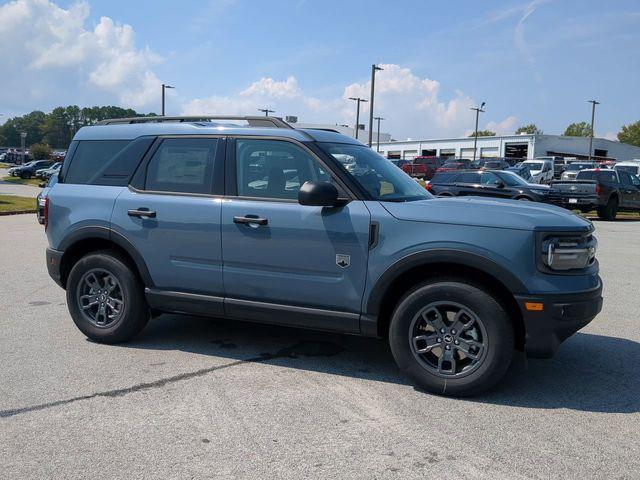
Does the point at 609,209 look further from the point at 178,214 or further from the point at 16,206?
the point at 16,206

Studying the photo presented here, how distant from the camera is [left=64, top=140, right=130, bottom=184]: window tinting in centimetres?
547

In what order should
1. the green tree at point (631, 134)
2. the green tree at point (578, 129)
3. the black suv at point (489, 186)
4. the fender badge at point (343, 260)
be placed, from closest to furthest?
1. the fender badge at point (343, 260)
2. the black suv at point (489, 186)
3. the green tree at point (631, 134)
4. the green tree at point (578, 129)

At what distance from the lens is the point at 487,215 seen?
417 centimetres

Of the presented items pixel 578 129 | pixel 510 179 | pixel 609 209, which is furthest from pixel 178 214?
pixel 578 129

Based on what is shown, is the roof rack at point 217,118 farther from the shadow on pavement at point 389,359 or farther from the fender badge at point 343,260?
the shadow on pavement at point 389,359

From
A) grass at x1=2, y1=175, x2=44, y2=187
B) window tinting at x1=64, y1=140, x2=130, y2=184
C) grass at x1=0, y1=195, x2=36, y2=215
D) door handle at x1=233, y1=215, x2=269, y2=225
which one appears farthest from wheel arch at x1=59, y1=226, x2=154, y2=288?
grass at x1=2, y1=175, x2=44, y2=187

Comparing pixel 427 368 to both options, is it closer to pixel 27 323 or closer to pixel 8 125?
pixel 27 323

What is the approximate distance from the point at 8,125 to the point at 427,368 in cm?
19876

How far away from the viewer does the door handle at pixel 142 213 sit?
506 cm

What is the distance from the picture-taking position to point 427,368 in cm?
426

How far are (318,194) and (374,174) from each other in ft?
2.43

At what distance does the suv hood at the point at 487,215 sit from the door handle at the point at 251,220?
94cm

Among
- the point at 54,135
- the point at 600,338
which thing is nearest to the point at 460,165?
the point at 600,338

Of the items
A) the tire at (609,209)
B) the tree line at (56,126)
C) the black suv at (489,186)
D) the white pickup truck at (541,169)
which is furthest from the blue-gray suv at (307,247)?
the tree line at (56,126)
